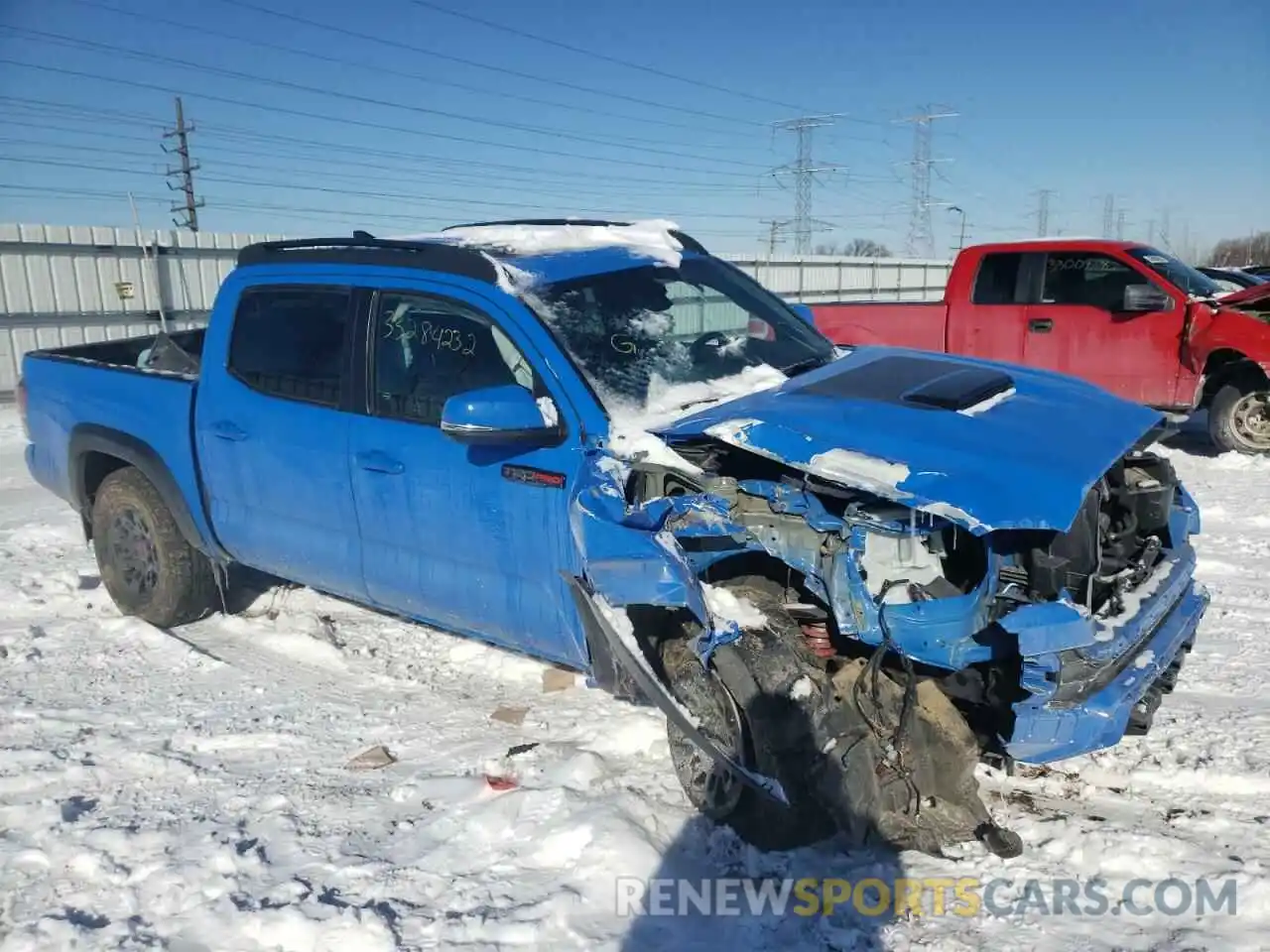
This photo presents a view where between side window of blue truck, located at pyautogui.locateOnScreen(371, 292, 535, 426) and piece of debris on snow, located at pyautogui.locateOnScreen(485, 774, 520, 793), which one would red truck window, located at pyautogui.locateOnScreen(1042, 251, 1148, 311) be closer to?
side window of blue truck, located at pyautogui.locateOnScreen(371, 292, 535, 426)

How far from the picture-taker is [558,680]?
4215 mm

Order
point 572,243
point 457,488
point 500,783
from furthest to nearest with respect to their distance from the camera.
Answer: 1. point 572,243
2. point 457,488
3. point 500,783

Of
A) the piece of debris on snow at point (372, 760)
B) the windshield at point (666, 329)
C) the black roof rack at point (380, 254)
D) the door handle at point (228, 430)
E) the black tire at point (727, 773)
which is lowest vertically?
the piece of debris on snow at point (372, 760)

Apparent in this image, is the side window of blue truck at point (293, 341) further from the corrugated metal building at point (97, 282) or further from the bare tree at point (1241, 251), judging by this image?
the bare tree at point (1241, 251)

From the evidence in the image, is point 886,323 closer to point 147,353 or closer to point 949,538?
point 147,353

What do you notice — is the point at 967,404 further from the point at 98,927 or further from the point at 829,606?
the point at 98,927

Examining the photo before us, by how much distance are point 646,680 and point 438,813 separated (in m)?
0.87

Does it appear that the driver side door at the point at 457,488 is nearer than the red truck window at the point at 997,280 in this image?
Yes

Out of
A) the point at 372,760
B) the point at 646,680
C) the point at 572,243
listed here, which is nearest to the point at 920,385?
the point at 646,680

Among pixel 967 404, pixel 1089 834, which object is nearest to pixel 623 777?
pixel 1089 834

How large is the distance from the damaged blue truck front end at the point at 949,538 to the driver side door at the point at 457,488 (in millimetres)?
270

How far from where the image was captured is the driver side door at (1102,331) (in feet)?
28.2

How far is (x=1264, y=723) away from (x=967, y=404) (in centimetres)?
180

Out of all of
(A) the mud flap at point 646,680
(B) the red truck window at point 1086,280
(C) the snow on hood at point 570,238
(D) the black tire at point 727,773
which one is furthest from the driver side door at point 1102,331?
(A) the mud flap at point 646,680
